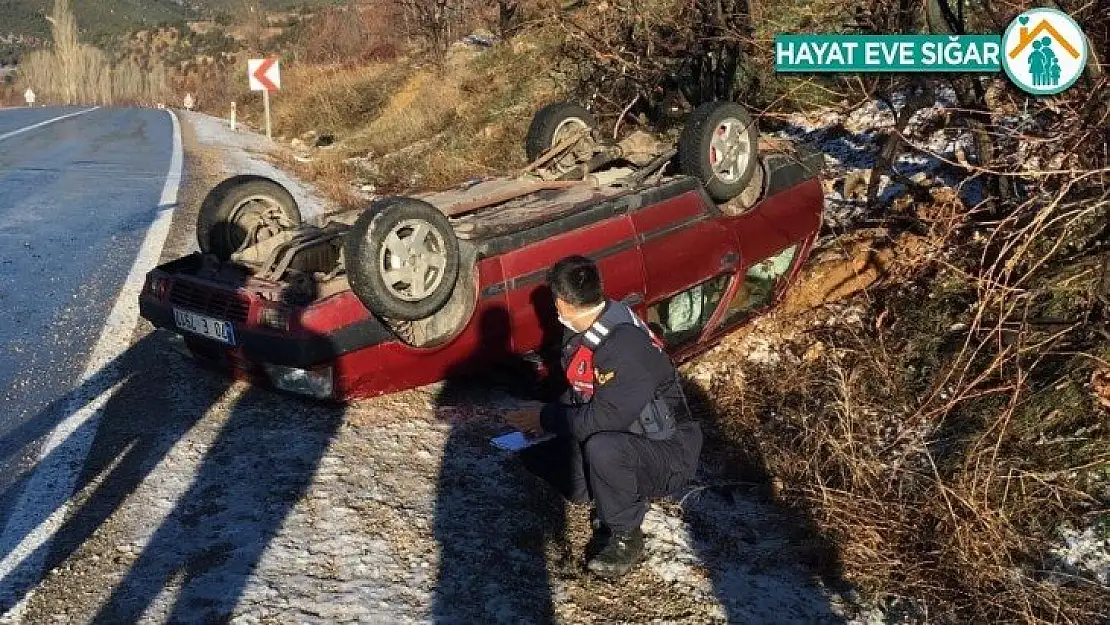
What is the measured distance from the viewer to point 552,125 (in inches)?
255

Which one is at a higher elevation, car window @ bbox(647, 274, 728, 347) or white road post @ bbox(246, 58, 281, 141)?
white road post @ bbox(246, 58, 281, 141)

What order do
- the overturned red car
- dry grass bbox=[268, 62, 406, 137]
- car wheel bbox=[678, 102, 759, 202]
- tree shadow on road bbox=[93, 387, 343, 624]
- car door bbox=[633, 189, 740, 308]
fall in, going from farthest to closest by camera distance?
1. dry grass bbox=[268, 62, 406, 137]
2. car wheel bbox=[678, 102, 759, 202]
3. car door bbox=[633, 189, 740, 308]
4. the overturned red car
5. tree shadow on road bbox=[93, 387, 343, 624]

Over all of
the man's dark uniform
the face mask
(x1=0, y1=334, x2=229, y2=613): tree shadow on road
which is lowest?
(x1=0, y1=334, x2=229, y2=613): tree shadow on road

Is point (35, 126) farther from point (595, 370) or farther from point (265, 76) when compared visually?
point (595, 370)

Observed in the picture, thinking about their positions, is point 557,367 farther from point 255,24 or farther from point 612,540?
point 255,24

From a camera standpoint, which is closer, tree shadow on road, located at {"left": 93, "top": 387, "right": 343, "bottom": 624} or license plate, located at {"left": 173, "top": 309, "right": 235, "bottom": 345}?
tree shadow on road, located at {"left": 93, "top": 387, "right": 343, "bottom": 624}

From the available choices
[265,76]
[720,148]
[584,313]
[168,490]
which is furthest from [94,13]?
[584,313]

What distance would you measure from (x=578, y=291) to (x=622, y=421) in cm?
51

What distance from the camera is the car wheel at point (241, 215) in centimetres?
508

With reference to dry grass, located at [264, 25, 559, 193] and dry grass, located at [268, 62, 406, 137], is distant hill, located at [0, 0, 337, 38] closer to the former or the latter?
dry grass, located at [268, 62, 406, 137]

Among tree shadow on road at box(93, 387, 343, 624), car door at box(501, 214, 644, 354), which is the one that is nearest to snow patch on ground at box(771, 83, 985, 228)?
car door at box(501, 214, 644, 354)

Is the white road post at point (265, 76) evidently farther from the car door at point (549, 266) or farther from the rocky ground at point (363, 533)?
the car door at point (549, 266)

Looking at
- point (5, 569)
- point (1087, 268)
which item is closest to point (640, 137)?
point (1087, 268)

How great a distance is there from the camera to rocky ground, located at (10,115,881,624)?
10.5 ft
